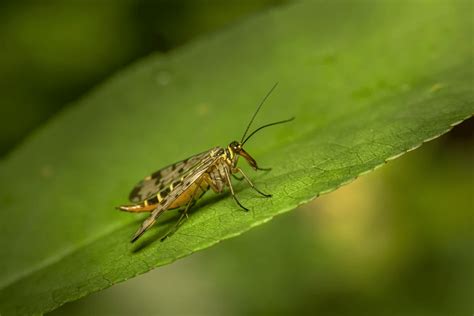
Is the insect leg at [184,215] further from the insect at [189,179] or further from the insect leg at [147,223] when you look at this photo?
the insect leg at [147,223]

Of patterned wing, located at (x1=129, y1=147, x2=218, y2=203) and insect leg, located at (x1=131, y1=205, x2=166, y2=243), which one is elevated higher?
patterned wing, located at (x1=129, y1=147, x2=218, y2=203)

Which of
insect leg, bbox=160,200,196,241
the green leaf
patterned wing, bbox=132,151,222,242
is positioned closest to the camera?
the green leaf

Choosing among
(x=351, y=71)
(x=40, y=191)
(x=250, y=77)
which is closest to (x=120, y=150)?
(x=40, y=191)

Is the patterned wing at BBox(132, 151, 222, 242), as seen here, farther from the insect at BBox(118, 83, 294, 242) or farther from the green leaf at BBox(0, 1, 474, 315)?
the green leaf at BBox(0, 1, 474, 315)

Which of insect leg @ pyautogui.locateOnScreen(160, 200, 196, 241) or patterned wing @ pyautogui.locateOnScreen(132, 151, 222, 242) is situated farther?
patterned wing @ pyautogui.locateOnScreen(132, 151, 222, 242)

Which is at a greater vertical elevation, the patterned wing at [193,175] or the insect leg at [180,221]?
the patterned wing at [193,175]

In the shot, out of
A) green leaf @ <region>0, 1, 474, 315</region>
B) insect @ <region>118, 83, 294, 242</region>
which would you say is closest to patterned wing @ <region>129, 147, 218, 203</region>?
insect @ <region>118, 83, 294, 242</region>

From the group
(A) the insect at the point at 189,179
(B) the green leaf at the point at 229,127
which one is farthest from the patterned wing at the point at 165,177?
(B) the green leaf at the point at 229,127
